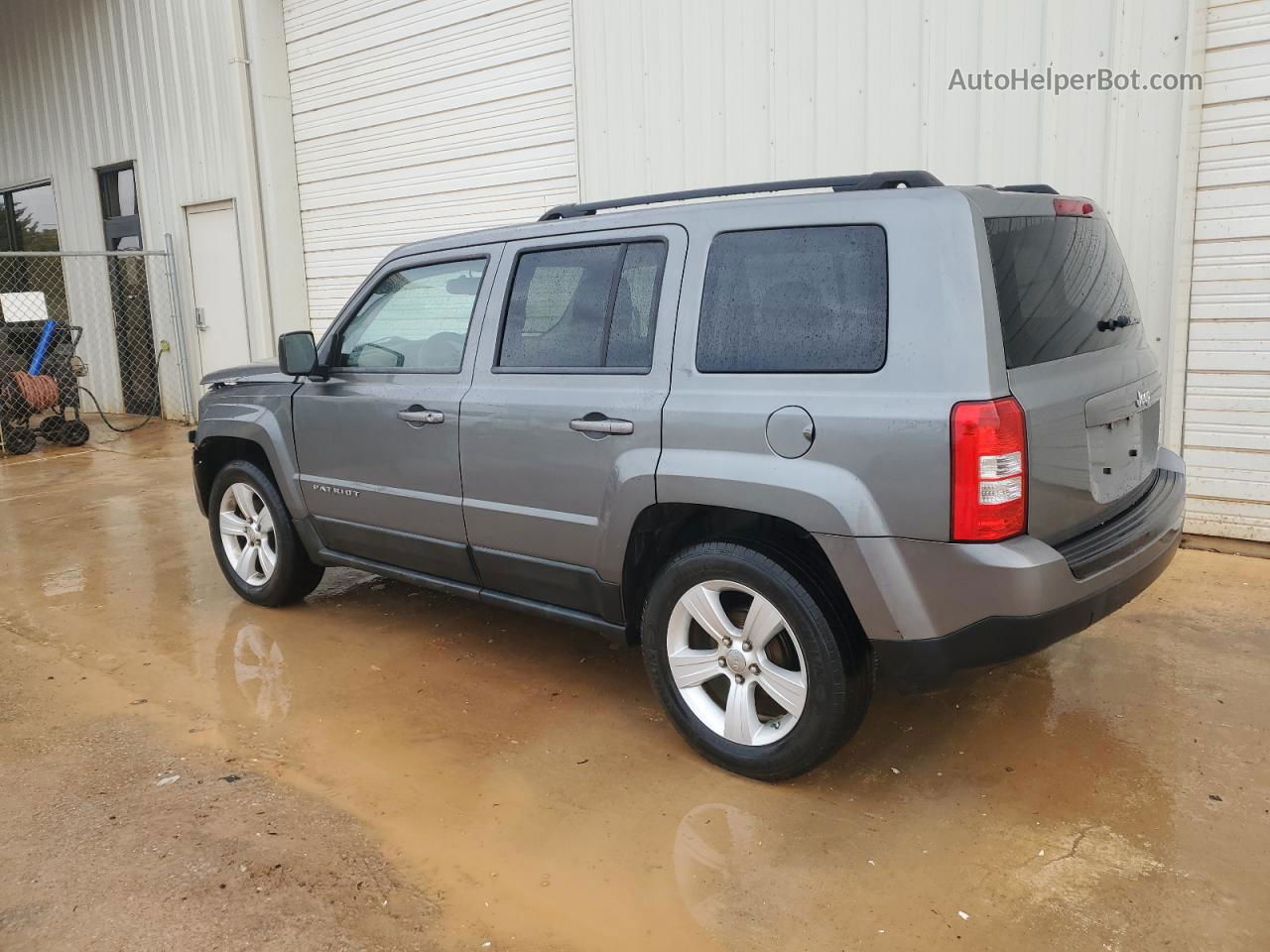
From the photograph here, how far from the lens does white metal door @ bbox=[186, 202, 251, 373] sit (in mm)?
11562

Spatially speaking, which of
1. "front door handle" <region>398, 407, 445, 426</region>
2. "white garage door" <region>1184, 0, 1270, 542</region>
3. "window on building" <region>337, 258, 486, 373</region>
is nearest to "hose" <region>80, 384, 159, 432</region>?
"window on building" <region>337, 258, 486, 373</region>

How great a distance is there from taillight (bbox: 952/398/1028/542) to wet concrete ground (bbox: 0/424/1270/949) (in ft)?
3.06

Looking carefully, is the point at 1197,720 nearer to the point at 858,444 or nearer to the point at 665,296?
the point at 858,444

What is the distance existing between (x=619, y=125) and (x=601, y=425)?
4.87 m

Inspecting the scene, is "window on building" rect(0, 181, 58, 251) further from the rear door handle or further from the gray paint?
the rear door handle

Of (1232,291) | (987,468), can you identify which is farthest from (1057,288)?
(1232,291)

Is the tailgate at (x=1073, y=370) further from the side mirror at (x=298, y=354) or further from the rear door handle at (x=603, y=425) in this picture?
the side mirror at (x=298, y=354)

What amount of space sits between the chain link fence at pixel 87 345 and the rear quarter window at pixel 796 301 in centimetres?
979

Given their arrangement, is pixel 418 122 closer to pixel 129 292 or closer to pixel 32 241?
pixel 129 292

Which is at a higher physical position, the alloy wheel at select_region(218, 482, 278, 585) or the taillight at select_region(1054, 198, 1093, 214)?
the taillight at select_region(1054, 198, 1093, 214)

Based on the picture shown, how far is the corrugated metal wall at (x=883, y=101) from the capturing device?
216 inches

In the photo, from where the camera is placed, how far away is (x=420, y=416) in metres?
4.10

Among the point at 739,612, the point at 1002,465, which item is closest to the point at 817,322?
the point at 1002,465

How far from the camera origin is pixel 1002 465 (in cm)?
273
